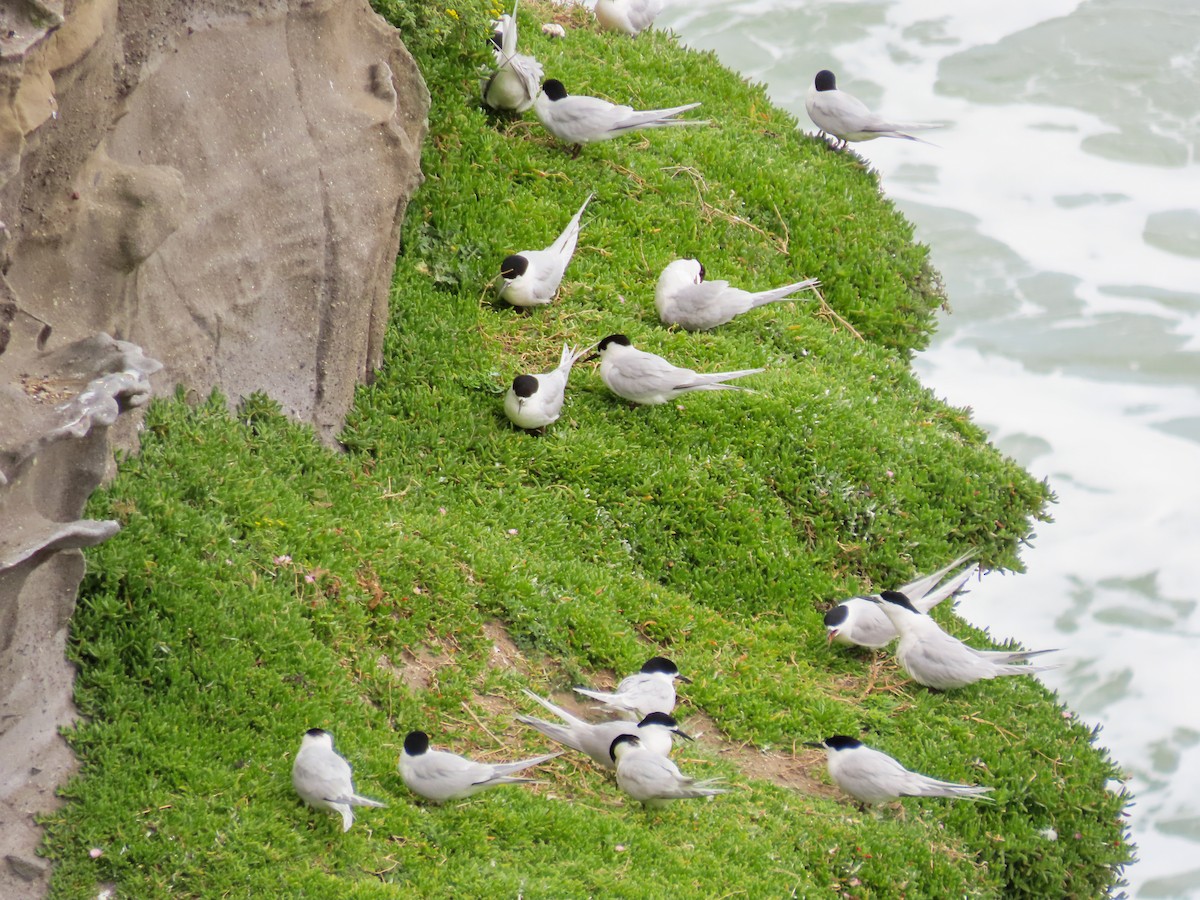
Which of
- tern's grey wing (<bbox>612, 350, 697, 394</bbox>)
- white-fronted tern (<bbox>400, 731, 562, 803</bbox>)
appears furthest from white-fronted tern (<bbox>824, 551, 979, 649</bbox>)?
white-fronted tern (<bbox>400, 731, 562, 803</bbox>)

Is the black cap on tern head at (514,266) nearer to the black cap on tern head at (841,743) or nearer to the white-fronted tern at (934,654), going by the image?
the white-fronted tern at (934,654)

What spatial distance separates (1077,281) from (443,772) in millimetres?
17057

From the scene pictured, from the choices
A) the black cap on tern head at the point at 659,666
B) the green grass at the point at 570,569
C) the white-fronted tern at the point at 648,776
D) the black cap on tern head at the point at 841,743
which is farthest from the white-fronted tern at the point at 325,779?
the black cap on tern head at the point at 841,743

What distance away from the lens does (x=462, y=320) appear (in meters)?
8.94

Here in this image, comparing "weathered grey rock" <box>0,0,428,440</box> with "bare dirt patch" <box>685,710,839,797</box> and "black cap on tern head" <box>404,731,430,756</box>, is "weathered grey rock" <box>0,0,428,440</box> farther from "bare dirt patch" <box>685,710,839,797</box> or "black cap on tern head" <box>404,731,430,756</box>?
"bare dirt patch" <box>685,710,839,797</box>

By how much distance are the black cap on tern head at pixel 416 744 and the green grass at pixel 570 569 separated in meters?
0.22

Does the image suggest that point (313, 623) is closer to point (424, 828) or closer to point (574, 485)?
point (424, 828)

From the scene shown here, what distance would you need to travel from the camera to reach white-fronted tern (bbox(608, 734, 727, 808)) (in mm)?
6043

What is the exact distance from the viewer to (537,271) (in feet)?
30.1

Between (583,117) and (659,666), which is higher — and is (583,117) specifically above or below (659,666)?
above

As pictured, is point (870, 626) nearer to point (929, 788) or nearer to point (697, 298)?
point (929, 788)

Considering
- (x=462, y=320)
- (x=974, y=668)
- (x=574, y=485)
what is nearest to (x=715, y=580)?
Result: (x=574, y=485)

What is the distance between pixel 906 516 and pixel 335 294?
4297 millimetres

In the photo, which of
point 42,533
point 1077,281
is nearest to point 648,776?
point 42,533
